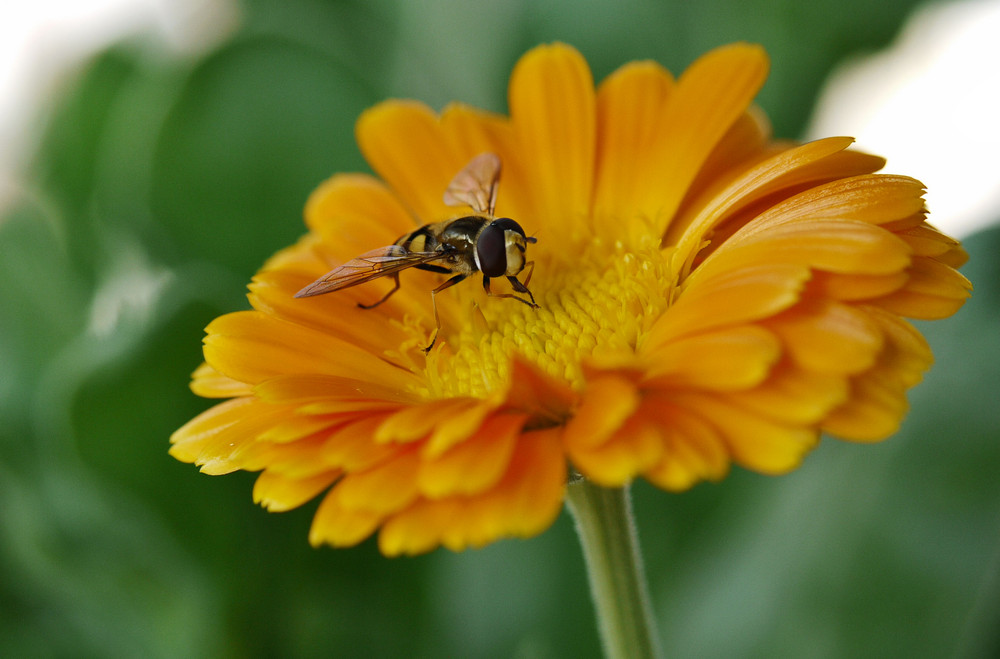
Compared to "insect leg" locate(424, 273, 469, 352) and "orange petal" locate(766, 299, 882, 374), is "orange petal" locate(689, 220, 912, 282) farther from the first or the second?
"insect leg" locate(424, 273, 469, 352)

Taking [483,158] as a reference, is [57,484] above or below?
below

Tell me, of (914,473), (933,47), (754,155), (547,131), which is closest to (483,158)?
(547,131)

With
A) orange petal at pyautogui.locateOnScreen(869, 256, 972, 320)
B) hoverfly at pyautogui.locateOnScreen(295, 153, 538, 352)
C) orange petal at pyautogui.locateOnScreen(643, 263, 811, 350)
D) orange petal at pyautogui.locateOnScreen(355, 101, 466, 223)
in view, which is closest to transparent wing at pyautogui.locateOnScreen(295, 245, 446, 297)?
hoverfly at pyautogui.locateOnScreen(295, 153, 538, 352)

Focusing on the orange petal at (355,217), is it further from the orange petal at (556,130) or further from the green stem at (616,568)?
the green stem at (616,568)

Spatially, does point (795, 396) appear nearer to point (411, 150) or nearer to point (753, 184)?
point (753, 184)

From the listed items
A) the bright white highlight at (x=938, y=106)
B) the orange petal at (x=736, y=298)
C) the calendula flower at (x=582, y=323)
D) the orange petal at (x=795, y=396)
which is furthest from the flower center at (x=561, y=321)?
the bright white highlight at (x=938, y=106)

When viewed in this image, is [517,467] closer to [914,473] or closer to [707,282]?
[707,282]
